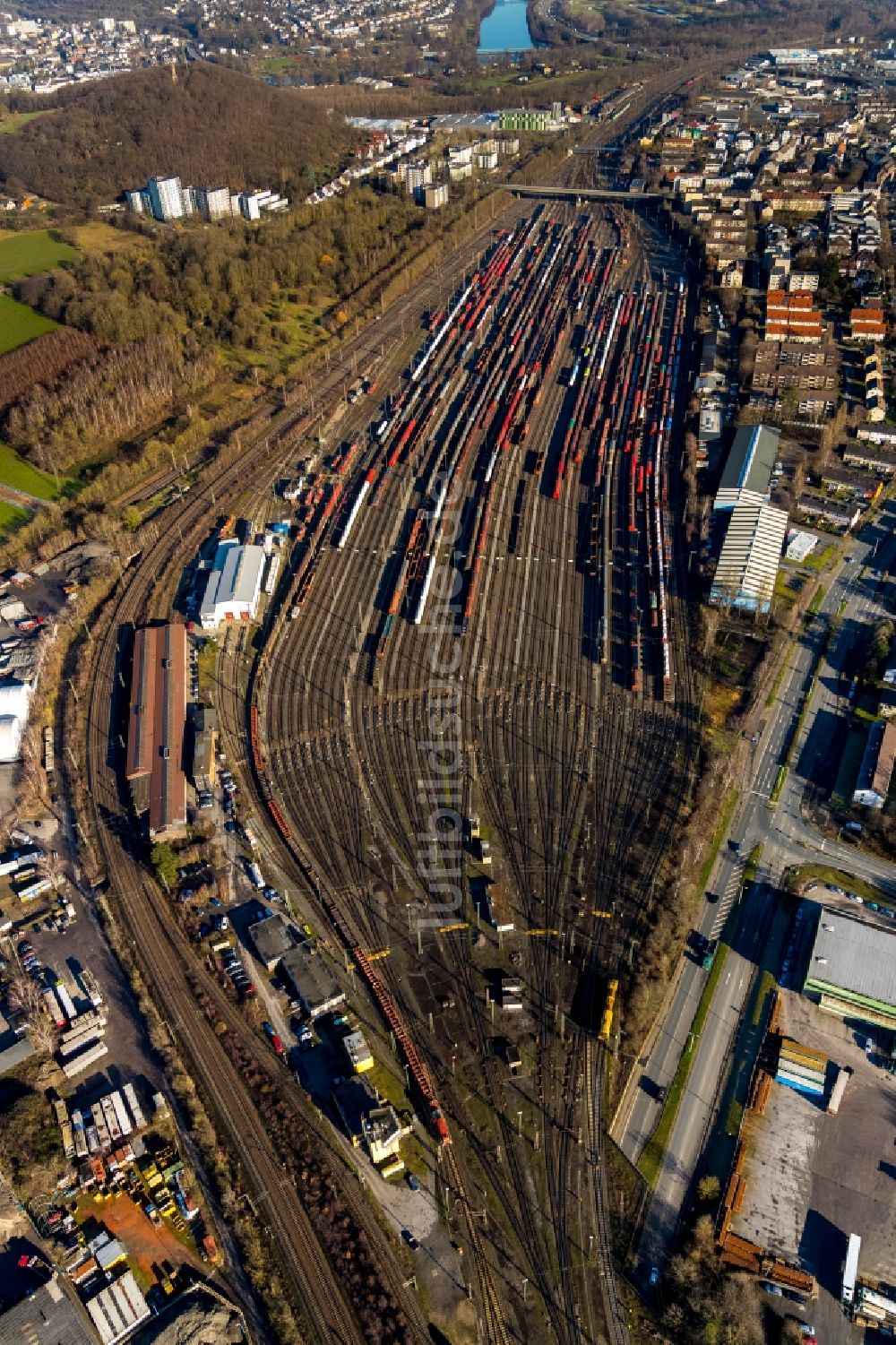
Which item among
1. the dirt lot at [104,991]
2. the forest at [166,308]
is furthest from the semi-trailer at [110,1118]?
the forest at [166,308]

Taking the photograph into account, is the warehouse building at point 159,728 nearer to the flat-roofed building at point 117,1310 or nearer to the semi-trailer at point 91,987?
the semi-trailer at point 91,987

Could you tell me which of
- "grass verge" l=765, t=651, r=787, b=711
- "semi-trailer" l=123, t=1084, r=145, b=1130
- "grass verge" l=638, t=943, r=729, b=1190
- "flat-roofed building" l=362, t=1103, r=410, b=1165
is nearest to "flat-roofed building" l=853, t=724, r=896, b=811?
"grass verge" l=765, t=651, r=787, b=711

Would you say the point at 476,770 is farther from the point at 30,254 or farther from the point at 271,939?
the point at 30,254

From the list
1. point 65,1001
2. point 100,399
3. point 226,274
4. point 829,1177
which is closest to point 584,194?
point 226,274

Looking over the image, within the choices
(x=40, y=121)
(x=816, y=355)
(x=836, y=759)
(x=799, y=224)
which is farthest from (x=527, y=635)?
(x=40, y=121)

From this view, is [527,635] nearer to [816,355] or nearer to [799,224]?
[816,355]

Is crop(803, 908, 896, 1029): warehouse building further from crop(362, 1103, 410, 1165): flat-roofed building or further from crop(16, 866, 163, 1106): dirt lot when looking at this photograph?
crop(16, 866, 163, 1106): dirt lot

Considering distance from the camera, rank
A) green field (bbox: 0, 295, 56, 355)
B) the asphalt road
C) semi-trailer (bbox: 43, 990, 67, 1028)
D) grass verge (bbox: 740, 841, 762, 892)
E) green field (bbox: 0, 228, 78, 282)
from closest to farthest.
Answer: the asphalt road < semi-trailer (bbox: 43, 990, 67, 1028) < grass verge (bbox: 740, 841, 762, 892) < green field (bbox: 0, 295, 56, 355) < green field (bbox: 0, 228, 78, 282)
